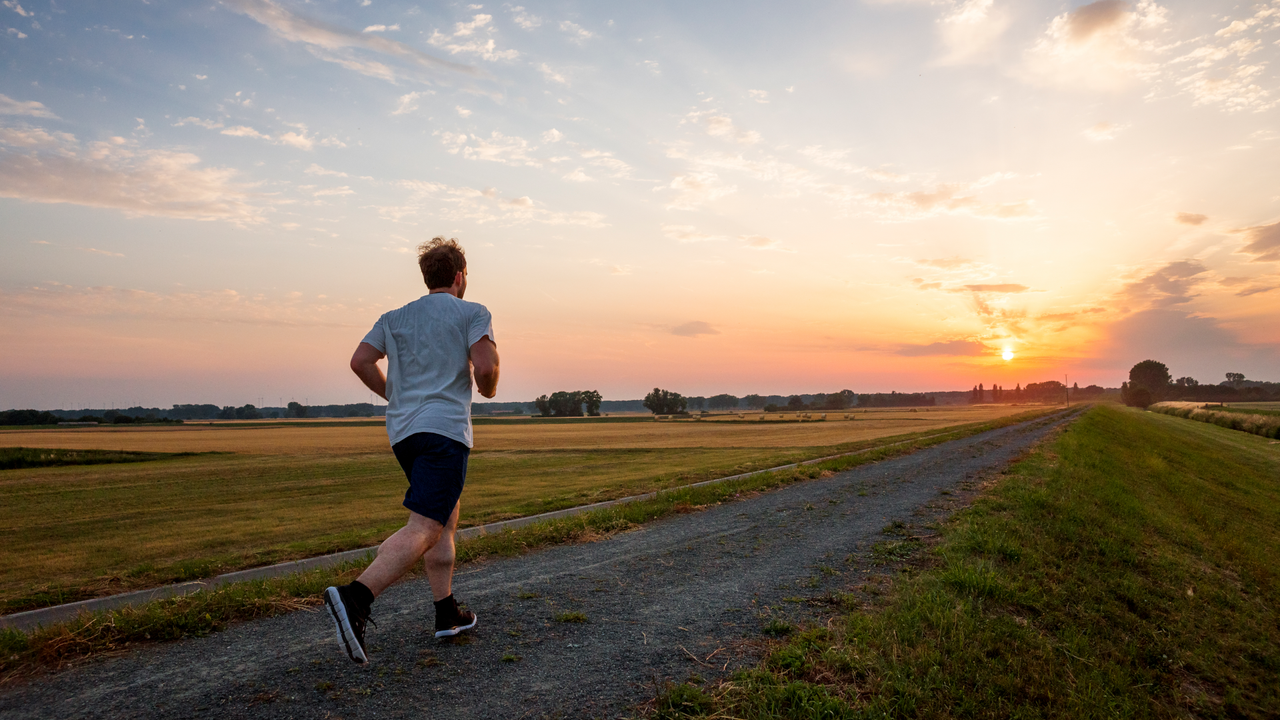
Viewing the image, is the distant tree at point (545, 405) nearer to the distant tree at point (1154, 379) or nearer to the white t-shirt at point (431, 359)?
the white t-shirt at point (431, 359)

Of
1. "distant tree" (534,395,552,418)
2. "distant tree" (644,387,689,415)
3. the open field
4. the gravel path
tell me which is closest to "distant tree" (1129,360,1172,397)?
"distant tree" (644,387,689,415)

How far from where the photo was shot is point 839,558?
725 cm

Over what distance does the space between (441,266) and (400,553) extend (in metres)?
2.02

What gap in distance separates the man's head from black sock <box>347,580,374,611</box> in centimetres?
208

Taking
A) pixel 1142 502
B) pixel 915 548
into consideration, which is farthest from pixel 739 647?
pixel 1142 502

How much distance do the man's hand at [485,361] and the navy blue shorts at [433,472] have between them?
0.47 meters

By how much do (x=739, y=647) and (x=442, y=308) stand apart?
10.6 ft

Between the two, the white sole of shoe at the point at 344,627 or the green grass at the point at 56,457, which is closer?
the white sole of shoe at the point at 344,627

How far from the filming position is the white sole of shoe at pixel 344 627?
3568 mm

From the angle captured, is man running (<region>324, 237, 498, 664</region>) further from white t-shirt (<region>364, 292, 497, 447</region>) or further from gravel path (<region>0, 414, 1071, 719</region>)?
gravel path (<region>0, 414, 1071, 719</region>)

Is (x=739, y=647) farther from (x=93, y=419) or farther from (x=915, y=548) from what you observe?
(x=93, y=419)

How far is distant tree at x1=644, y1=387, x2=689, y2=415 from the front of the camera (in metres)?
168

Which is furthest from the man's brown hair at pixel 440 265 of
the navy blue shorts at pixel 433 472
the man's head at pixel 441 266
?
the navy blue shorts at pixel 433 472

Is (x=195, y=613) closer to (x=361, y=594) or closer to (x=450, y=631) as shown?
(x=450, y=631)
